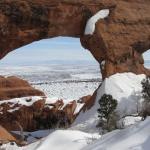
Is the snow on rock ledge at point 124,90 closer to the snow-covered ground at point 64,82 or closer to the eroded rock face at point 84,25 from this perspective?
the eroded rock face at point 84,25

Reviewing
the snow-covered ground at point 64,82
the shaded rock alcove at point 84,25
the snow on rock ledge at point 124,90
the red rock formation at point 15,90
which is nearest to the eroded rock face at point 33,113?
the red rock formation at point 15,90

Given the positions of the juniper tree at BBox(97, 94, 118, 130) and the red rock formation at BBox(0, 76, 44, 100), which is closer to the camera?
the juniper tree at BBox(97, 94, 118, 130)

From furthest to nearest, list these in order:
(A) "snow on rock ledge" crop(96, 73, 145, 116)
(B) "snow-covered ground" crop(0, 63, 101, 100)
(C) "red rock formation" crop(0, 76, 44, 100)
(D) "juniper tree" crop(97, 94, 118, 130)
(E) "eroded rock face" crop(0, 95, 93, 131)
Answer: (B) "snow-covered ground" crop(0, 63, 101, 100) → (C) "red rock formation" crop(0, 76, 44, 100) → (E) "eroded rock face" crop(0, 95, 93, 131) → (A) "snow on rock ledge" crop(96, 73, 145, 116) → (D) "juniper tree" crop(97, 94, 118, 130)

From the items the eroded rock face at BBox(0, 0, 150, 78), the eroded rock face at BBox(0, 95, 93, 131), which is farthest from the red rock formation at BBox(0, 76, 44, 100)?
the eroded rock face at BBox(0, 0, 150, 78)

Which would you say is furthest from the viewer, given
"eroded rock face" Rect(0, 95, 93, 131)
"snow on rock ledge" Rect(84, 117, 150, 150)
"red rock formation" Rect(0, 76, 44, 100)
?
"red rock formation" Rect(0, 76, 44, 100)

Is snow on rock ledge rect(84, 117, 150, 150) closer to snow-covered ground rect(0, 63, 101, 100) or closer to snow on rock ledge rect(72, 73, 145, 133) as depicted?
snow on rock ledge rect(72, 73, 145, 133)

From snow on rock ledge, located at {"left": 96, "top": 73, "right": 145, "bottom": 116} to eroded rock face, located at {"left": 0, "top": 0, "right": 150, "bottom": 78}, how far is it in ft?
2.26

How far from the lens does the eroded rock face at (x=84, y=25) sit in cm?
2534

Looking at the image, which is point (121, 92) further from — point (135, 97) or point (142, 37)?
point (142, 37)

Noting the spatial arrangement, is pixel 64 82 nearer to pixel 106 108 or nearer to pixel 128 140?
pixel 106 108

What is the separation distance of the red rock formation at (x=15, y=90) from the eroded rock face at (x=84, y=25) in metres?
9.70

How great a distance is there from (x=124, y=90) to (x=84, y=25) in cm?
461

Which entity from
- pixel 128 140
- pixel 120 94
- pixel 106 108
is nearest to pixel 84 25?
pixel 120 94

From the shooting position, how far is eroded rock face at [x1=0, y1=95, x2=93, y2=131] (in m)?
31.7
